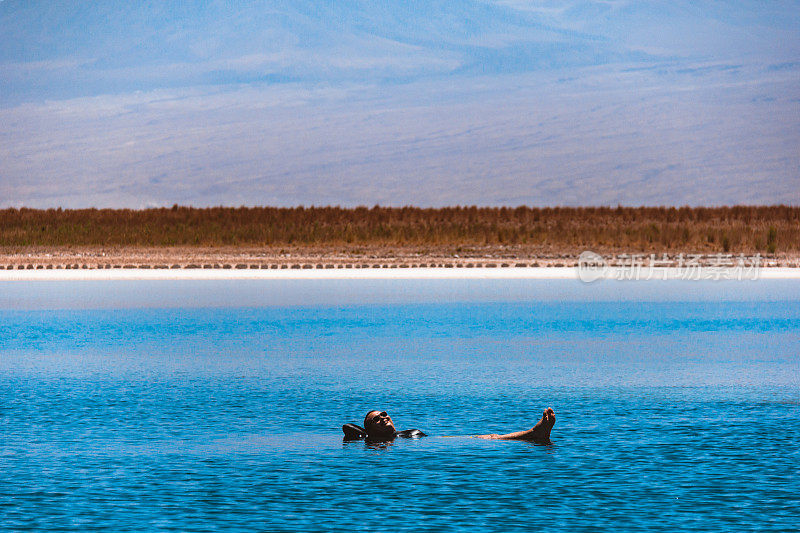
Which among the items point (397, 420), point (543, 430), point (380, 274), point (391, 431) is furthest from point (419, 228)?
point (543, 430)

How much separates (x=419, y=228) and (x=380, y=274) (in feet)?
40.2

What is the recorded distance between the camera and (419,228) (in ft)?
150

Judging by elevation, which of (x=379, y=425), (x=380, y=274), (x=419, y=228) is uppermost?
(x=419, y=228)

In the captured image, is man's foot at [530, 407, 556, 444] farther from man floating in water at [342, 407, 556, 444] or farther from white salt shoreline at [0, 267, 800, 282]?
white salt shoreline at [0, 267, 800, 282]

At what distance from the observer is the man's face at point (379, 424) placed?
394 inches

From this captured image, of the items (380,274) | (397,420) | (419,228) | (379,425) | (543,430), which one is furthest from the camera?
(419,228)

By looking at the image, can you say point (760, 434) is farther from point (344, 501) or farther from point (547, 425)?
point (344, 501)

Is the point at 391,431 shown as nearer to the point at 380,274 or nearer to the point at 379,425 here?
the point at 379,425

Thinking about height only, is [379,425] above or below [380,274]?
below

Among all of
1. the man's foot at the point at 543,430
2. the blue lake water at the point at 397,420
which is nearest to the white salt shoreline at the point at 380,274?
the blue lake water at the point at 397,420

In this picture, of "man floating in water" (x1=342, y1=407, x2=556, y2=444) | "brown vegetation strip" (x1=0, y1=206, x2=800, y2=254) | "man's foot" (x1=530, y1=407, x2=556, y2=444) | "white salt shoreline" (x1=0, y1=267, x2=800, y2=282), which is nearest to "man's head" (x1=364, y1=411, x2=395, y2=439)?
"man floating in water" (x1=342, y1=407, x2=556, y2=444)

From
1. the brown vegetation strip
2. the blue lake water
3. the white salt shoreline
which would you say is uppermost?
the brown vegetation strip

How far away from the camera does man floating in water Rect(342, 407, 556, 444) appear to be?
388 inches

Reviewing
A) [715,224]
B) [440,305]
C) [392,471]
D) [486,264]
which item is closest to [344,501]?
[392,471]
